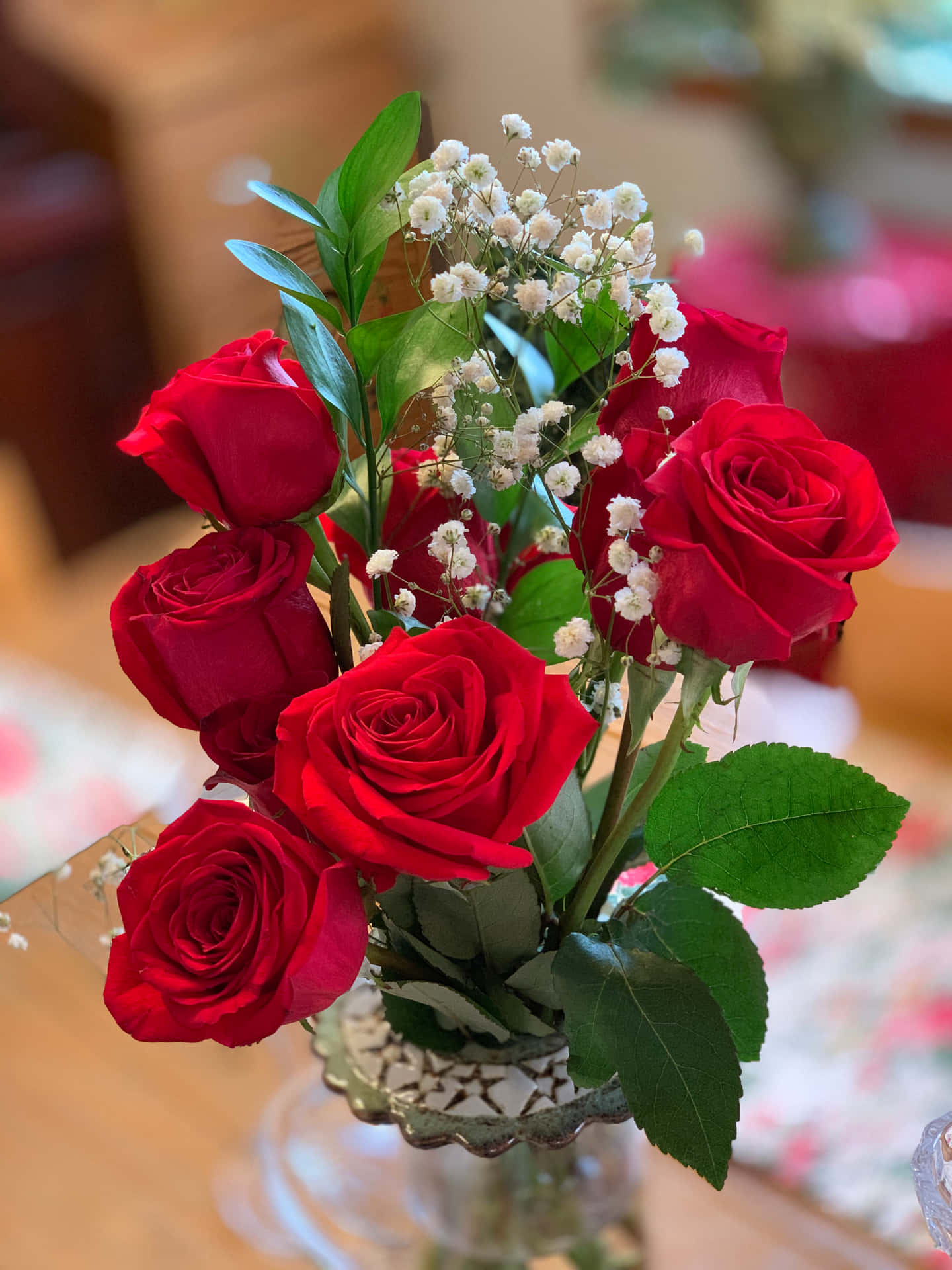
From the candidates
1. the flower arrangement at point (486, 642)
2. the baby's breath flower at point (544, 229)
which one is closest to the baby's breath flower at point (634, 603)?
the flower arrangement at point (486, 642)

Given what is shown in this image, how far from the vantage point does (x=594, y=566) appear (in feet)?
1.11

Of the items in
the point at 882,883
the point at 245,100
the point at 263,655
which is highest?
the point at 263,655

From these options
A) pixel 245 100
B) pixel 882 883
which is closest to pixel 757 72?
pixel 245 100

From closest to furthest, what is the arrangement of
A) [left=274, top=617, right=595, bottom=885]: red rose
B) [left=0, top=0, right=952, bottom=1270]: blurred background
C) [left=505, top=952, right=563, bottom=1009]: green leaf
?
1. [left=274, top=617, right=595, bottom=885]: red rose
2. [left=505, top=952, right=563, bottom=1009]: green leaf
3. [left=0, top=0, right=952, bottom=1270]: blurred background

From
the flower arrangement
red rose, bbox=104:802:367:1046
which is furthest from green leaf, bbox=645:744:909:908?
red rose, bbox=104:802:367:1046

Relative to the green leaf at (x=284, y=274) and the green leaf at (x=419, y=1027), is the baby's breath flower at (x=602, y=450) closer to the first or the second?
the green leaf at (x=284, y=274)

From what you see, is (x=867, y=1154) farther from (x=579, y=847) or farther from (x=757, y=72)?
(x=757, y=72)

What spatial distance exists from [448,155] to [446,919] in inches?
8.9

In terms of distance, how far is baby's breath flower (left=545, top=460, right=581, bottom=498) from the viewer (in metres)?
0.32

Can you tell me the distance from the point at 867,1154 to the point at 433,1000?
34 centimetres

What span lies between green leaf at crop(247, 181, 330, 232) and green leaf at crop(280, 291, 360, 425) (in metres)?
0.03

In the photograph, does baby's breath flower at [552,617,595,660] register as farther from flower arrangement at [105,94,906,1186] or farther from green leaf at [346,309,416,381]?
green leaf at [346,309,416,381]

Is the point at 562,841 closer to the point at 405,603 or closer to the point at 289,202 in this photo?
the point at 405,603

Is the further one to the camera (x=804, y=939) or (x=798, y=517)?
(x=804, y=939)
